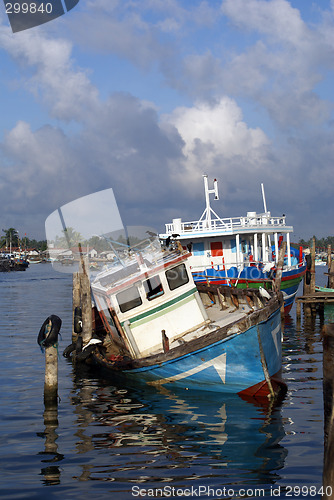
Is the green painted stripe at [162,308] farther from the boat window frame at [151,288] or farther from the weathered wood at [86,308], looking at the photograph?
the weathered wood at [86,308]

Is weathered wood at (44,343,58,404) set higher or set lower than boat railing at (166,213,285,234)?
lower

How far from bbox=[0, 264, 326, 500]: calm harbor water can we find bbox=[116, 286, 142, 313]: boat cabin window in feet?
8.03

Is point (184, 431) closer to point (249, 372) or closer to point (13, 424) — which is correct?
point (249, 372)

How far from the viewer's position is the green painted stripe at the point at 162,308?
14.9 meters

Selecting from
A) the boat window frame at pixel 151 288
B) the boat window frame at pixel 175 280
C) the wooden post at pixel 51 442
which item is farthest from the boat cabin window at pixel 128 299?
the wooden post at pixel 51 442

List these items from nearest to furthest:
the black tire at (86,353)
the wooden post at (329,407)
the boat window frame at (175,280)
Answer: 1. the wooden post at (329,407)
2. the boat window frame at (175,280)
3. the black tire at (86,353)

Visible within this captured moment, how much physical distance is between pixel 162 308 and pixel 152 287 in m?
0.73

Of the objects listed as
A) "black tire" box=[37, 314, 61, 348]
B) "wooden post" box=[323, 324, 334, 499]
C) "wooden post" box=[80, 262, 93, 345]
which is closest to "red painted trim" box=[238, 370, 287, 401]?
"black tire" box=[37, 314, 61, 348]

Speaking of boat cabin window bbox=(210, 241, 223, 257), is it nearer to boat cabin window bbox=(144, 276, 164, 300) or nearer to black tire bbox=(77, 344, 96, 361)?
black tire bbox=(77, 344, 96, 361)

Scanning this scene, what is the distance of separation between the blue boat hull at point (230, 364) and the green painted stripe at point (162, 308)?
1.55m

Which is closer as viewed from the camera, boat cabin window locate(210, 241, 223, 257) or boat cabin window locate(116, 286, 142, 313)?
boat cabin window locate(116, 286, 142, 313)

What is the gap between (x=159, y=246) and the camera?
16344mm

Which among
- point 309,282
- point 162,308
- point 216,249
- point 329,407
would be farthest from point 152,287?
point 216,249

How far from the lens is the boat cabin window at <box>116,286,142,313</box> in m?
14.7
